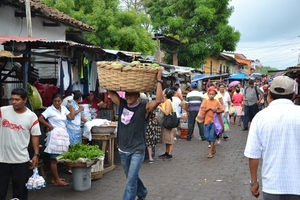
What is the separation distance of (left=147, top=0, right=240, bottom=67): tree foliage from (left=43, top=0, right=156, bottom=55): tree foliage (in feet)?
28.5

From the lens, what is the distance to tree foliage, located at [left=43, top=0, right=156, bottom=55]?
55.7 ft

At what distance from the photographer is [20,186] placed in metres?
4.77

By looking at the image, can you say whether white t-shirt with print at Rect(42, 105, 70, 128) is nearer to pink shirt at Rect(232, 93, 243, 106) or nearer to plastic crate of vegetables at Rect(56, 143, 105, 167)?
plastic crate of vegetables at Rect(56, 143, 105, 167)

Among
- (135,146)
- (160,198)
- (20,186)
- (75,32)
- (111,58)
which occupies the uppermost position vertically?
(75,32)

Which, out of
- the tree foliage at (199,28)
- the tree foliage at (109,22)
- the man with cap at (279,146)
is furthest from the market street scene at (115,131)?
the tree foliage at (199,28)

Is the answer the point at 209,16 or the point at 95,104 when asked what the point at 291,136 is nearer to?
the point at 95,104

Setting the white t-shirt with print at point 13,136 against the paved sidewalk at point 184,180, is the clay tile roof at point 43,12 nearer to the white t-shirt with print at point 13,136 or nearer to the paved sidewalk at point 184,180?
the paved sidewalk at point 184,180

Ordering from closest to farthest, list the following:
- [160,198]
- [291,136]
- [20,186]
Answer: [291,136] < [20,186] < [160,198]

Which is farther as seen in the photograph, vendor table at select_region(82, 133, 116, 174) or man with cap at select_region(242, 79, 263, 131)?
man with cap at select_region(242, 79, 263, 131)

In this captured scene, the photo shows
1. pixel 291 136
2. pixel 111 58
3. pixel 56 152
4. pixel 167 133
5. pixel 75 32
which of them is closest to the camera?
pixel 291 136

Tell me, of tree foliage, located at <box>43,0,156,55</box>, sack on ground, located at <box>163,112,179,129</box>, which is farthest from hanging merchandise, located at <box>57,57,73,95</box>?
tree foliage, located at <box>43,0,156,55</box>

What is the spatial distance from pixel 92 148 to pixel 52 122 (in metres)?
0.93

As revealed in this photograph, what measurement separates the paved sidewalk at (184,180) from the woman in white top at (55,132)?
16.0 inches

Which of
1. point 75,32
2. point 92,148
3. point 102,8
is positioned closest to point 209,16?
point 102,8
